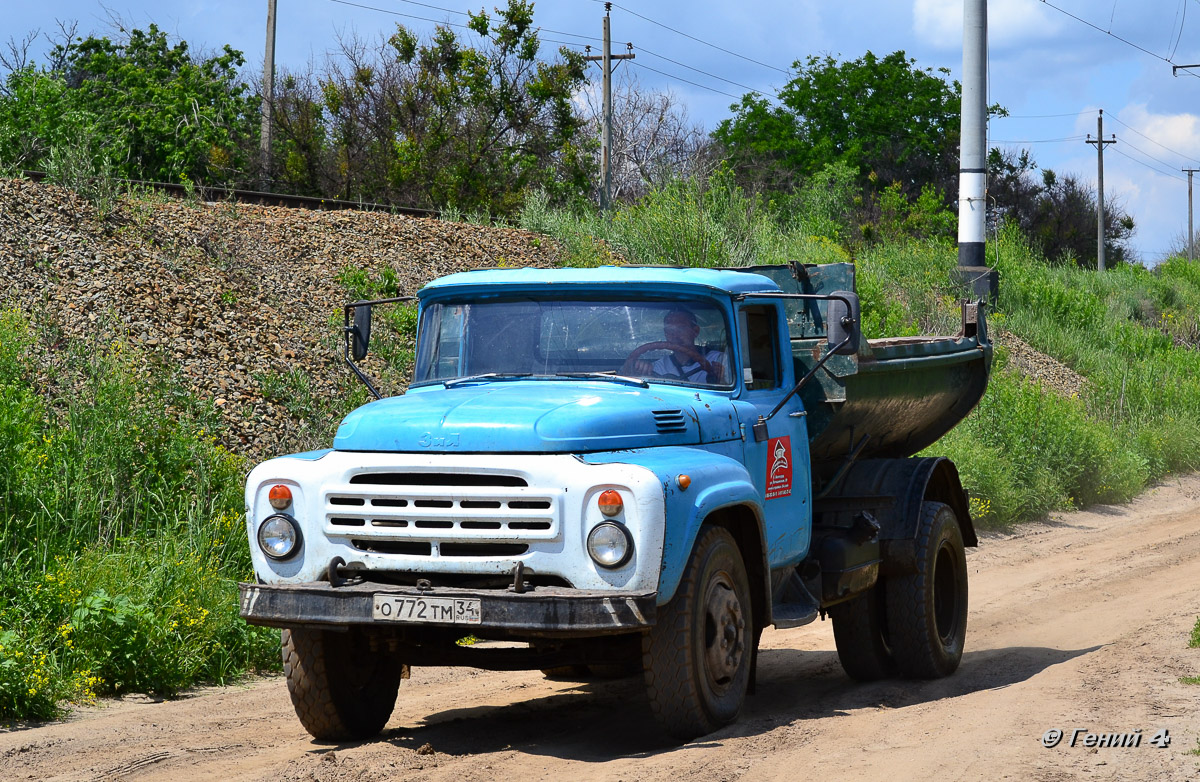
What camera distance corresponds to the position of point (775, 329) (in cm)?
691

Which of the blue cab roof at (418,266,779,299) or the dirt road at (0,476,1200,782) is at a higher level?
the blue cab roof at (418,266,779,299)

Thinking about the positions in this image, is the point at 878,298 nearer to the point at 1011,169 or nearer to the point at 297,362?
the point at 297,362

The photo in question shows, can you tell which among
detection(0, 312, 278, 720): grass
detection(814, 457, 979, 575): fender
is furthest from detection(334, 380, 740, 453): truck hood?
detection(0, 312, 278, 720): grass

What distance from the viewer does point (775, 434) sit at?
6660mm

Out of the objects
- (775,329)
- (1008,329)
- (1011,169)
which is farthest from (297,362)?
(1011,169)

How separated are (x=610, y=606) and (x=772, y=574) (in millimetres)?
1713

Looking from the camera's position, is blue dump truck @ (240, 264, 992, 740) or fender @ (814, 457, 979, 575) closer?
blue dump truck @ (240, 264, 992, 740)

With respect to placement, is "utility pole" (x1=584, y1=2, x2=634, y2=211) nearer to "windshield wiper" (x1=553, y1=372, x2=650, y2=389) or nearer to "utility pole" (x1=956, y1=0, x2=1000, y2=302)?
"utility pole" (x1=956, y1=0, x2=1000, y2=302)

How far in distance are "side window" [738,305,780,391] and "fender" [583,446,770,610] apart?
0.73m

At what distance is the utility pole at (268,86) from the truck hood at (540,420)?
20987mm

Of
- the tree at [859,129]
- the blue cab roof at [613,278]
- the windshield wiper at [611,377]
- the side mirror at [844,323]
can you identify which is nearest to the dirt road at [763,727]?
the windshield wiper at [611,377]

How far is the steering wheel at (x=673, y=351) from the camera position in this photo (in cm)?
622

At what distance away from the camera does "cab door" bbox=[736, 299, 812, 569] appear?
645cm

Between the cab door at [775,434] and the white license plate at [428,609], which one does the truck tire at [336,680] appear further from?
the cab door at [775,434]
